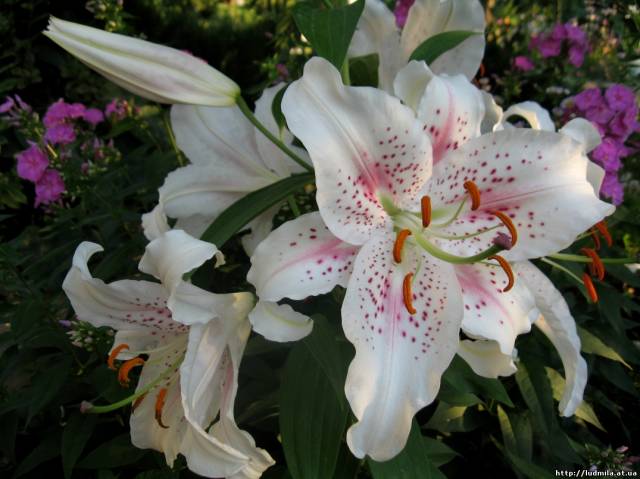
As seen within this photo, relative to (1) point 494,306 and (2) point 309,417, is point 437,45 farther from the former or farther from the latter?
(2) point 309,417

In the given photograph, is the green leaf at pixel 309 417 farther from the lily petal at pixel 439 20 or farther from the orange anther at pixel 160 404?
the lily petal at pixel 439 20

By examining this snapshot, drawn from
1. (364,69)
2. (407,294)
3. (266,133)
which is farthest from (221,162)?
(407,294)

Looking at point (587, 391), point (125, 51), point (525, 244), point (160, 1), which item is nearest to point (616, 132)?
point (587, 391)

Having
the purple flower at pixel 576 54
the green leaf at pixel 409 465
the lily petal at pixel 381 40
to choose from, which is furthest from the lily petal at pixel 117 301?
the purple flower at pixel 576 54

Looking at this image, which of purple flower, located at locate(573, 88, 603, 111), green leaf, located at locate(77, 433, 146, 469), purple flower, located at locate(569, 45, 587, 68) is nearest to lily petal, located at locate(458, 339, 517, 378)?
green leaf, located at locate(77, 433, 146, 469)

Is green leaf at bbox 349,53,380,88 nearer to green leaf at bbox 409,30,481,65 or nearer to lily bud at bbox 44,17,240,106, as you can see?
green leaf at bbox 409,30,481,65

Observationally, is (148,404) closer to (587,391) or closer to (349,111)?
(349,111)
